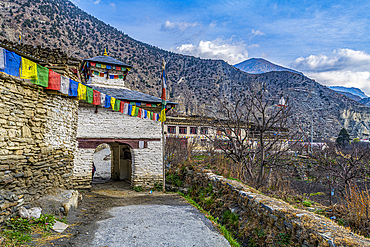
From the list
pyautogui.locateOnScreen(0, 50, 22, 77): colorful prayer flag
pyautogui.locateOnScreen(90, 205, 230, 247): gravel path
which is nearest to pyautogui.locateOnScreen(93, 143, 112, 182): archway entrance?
pyautogui.locateOnScreen(90, 205, 230, 247): gravel path

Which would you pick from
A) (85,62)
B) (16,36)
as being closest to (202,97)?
(16,36)

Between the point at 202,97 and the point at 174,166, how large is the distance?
5949 cm

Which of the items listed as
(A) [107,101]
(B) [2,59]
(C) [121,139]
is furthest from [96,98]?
(C) [121,139]

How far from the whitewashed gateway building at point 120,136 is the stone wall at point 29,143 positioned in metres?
2.78

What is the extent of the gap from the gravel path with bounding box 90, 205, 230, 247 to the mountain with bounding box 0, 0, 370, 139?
42.3 meters

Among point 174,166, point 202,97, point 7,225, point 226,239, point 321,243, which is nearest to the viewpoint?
point 321,243

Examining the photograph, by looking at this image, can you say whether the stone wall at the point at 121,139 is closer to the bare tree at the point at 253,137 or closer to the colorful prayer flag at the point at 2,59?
the bare tree at the point at 253,137

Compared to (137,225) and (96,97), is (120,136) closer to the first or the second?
(96,97)

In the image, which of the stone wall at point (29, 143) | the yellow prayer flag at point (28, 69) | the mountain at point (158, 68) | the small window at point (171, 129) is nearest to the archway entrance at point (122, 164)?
the stone wall at point (29, 143)

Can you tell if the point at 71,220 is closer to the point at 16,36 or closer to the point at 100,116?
the point at 100,116

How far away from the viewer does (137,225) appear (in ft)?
21.7

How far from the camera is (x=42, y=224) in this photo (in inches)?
203

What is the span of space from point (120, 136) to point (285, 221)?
321 inches

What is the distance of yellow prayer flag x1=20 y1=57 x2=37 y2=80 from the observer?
440 centimetres
